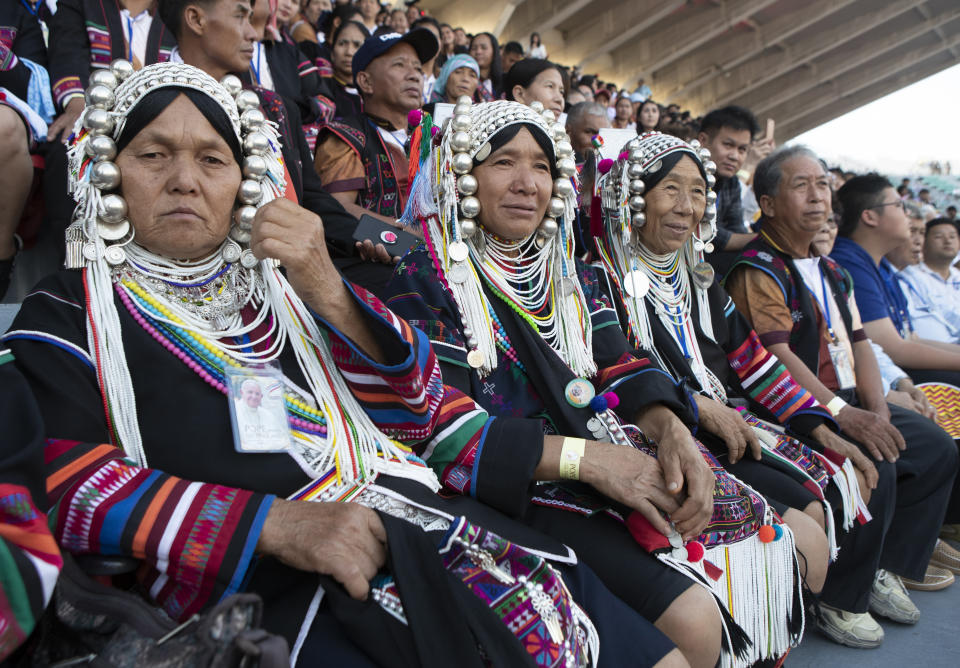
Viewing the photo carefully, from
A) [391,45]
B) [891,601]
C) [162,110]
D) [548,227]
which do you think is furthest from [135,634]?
[391,45]

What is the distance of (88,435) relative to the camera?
148 centimetres

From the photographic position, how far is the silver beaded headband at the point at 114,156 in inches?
66.5

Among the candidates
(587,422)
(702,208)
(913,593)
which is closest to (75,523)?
(587,422)

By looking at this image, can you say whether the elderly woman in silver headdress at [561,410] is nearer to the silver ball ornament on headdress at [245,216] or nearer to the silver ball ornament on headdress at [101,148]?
the silver ball ornament on headdress at [245,216]

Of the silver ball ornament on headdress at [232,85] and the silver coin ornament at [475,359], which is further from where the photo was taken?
the silver coin ornament at [475,359]

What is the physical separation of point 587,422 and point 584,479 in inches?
11.6

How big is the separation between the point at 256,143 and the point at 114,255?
18.0 inches

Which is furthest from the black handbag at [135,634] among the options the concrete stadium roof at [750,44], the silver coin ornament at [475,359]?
the concrete stadium roof at [750,44]

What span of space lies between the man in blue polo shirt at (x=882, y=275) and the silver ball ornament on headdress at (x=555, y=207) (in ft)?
9.93

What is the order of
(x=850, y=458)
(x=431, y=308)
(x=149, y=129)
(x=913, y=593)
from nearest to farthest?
1. (x=149, y=129)
2. (x=431, y=308)
3. (x=850, y=458)
4. (x=913, y=593)

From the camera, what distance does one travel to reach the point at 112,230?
1708mm

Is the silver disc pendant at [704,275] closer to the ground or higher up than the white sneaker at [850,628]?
higher up

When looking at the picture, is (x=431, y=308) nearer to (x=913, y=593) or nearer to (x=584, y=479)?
(x=584, y=479)

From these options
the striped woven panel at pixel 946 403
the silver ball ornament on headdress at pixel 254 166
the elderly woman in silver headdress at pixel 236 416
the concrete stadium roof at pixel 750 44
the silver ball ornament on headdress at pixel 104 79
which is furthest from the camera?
the concrete stadium roof at pixel 750 44
